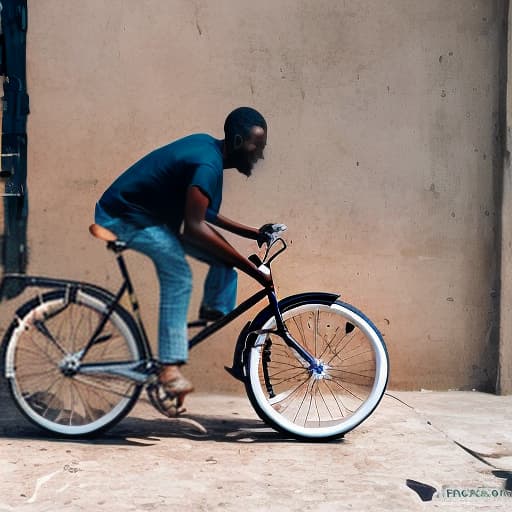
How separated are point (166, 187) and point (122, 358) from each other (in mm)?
918

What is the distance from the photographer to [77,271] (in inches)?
200

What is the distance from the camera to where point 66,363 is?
4.28 metres

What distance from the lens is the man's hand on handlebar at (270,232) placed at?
465 centimetres

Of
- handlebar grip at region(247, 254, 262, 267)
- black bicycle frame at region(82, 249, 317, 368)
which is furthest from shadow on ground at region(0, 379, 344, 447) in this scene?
handlebar grip at region(247, 254, 262, 267)

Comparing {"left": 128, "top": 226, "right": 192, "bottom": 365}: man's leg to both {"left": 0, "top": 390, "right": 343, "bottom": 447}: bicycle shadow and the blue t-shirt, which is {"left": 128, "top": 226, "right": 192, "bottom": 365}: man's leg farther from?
{"left": 0, "top": 390, "right": 343, "bottom": 447}: bicycle shadow

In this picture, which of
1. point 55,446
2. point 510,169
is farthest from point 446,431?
point 55,446

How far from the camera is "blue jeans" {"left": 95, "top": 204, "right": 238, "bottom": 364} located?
175 inches

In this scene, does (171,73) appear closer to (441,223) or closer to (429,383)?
(441,223)

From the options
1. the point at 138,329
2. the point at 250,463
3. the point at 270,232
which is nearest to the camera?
the point at 250,463

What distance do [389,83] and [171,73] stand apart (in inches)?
51.8

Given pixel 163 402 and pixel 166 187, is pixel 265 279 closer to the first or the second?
pixel 166 187

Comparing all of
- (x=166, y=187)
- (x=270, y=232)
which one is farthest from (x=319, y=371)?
(x=166, y=187)

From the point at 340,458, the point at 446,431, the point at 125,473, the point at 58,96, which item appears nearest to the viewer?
the point at 125,473

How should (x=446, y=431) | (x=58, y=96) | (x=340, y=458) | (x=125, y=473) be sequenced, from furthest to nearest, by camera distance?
(x=58, y=96) → (x=446, y=431) → (x=340, y=458) → (x=125, y=473)
